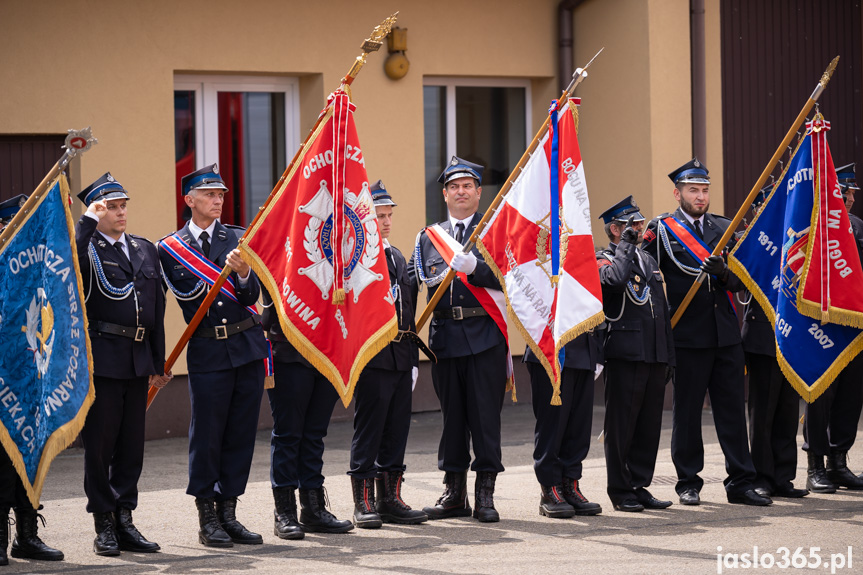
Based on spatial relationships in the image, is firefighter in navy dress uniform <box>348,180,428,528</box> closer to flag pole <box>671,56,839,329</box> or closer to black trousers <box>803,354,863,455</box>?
flag pole <box>671,56,839,329</box>

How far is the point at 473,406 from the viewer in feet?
24.2

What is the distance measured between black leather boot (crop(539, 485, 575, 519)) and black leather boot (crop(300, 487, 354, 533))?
1.20 m

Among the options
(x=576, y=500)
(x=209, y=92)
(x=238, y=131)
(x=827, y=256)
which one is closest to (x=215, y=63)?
(x=209, y=92)

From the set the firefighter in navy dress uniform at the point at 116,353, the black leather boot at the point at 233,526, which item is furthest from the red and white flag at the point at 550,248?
the firefighter in navy dress uniform at the point at 116,353

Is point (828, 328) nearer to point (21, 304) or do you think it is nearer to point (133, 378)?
point (133, 378)

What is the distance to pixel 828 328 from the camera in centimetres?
792

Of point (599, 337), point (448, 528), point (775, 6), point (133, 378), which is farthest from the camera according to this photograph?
point (775, 6)

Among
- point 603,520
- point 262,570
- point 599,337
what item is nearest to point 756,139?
point 599,337

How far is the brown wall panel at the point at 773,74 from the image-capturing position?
484 inches

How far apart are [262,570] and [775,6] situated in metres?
8.80

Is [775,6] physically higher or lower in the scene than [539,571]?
higher

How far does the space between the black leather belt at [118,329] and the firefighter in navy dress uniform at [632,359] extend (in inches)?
113

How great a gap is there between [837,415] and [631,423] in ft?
6.07

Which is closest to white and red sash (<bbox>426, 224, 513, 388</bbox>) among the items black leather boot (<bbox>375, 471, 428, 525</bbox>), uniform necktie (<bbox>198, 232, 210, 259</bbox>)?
black leather boot (<bbox>375, 471, 428, 525</bbox>)
